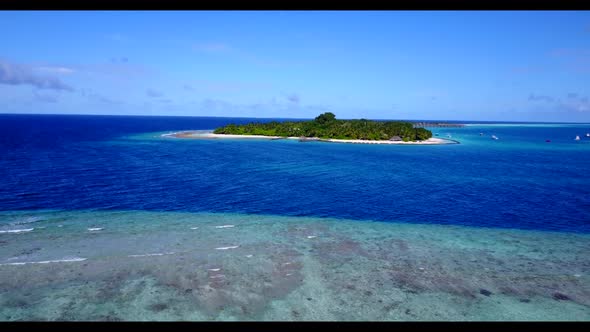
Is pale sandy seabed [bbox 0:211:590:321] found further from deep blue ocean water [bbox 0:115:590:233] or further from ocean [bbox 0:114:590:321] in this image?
deep blue ocean water [bbox 0:115:590:233]

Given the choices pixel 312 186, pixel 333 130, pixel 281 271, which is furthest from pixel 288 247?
pixel 333 130

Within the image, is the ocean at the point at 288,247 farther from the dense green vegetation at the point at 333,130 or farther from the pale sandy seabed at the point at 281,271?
the dense green vegetation at the point at 333,130

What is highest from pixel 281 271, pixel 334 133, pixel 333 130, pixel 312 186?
pixel 333 130

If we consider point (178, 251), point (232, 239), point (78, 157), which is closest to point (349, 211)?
point (232, 239)

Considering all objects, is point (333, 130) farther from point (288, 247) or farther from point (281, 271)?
point (281, 271)

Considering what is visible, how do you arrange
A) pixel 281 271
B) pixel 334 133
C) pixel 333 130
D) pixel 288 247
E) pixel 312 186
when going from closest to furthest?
pixel 281 271 → pixel 288 247 → pixel 312 186 → pixel 334 133 → pixel 333 130

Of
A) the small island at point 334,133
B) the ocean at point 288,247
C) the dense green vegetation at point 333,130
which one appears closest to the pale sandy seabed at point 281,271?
the ocean at point 288,247

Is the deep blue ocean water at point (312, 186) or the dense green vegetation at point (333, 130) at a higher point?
the dense green vegetation at point (333, 130)
